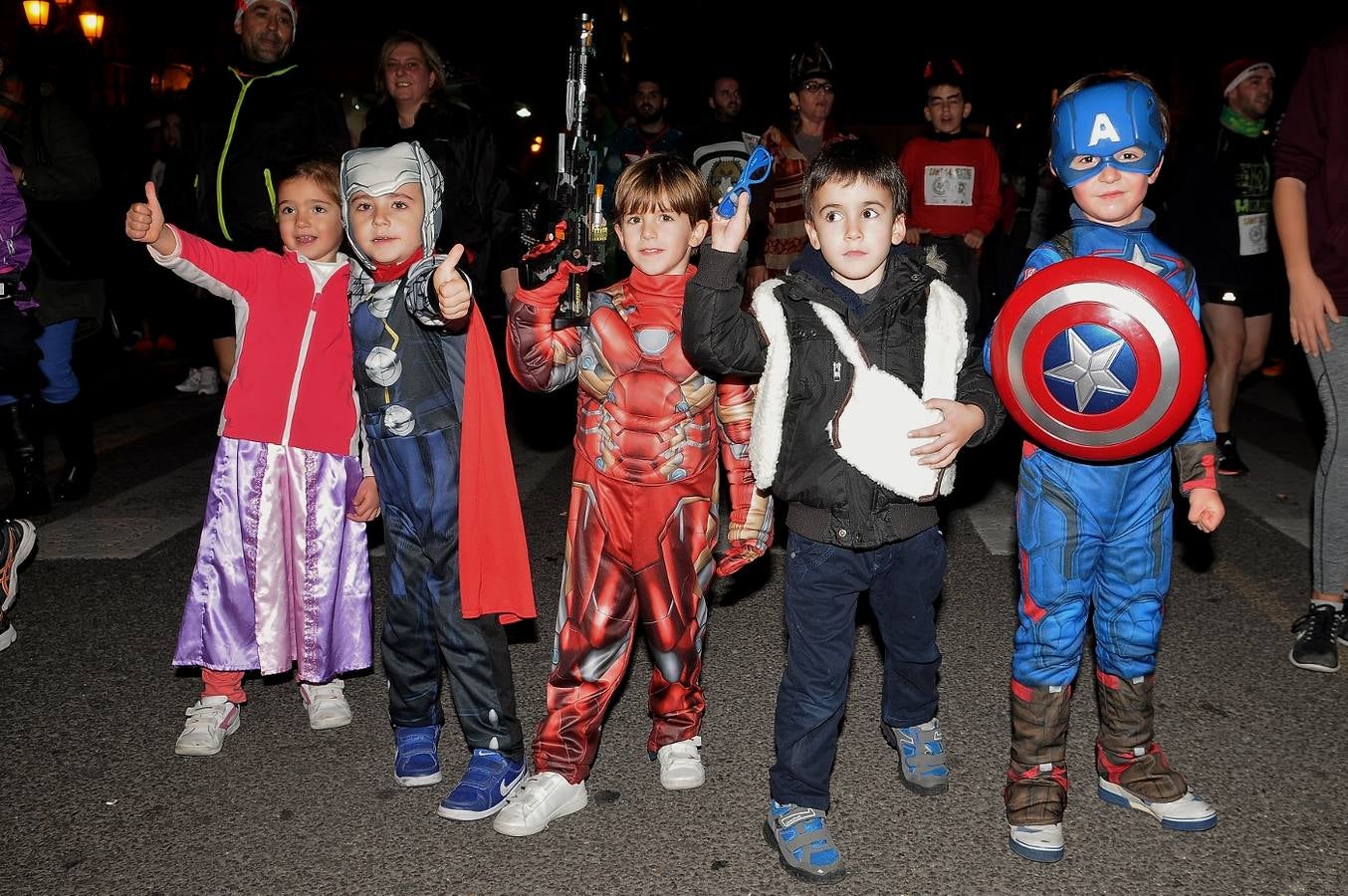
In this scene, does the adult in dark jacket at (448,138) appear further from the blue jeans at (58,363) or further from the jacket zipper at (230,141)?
the blue jeans at (58,363)

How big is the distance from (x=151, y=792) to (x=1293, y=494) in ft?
19.0

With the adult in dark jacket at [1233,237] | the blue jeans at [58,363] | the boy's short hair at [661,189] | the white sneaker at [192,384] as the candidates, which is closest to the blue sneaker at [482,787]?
the boy's short hair at [661,189]

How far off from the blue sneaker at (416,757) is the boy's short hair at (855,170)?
1903 millimetres

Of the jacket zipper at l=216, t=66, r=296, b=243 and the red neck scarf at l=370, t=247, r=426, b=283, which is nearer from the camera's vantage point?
Answer: the red neck scarf at l=370, t=247, r=426, b=283

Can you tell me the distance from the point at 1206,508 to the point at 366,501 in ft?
7.86

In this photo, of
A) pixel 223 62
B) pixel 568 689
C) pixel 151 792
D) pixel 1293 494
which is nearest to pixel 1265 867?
pixel 568 689

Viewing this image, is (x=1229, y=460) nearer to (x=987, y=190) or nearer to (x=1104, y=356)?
(x=987, y=190)

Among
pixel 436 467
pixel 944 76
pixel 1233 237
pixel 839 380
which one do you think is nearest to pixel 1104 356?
pixel 839 380

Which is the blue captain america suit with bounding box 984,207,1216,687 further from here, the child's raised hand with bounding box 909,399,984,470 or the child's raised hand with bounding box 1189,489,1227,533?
the child's raised hand with bounding box 909,399,984,470

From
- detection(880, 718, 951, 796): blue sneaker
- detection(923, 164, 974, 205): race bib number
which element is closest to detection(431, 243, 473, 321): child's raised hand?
detection(880, 718, 951, 796): blue sneaker

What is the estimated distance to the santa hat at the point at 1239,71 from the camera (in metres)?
6.30

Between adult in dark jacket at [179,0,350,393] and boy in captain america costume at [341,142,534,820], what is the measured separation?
6.67ft

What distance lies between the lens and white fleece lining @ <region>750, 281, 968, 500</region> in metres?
2.98

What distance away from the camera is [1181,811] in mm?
3199
